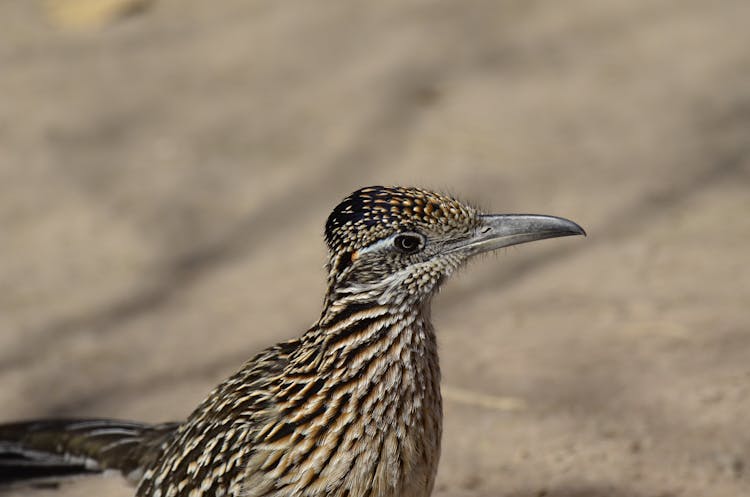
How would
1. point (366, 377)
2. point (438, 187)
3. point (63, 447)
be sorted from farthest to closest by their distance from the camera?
1. point (438, 187)
2. point (63, 447)
3. point (366, 377)

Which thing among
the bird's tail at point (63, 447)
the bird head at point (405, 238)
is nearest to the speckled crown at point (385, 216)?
the bird head at point (405, 238)

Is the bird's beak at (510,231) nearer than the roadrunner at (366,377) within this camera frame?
No

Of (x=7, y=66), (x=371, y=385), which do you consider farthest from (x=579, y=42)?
(x=371, y=385)

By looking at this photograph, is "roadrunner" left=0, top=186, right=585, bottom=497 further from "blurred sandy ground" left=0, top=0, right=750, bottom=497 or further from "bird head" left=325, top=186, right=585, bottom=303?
"blurred sandy ground" left=0, top=0, right=750, bottom=497

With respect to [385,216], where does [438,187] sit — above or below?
above

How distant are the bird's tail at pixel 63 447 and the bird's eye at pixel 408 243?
1.51 metres

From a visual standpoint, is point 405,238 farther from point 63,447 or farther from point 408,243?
point 63,447

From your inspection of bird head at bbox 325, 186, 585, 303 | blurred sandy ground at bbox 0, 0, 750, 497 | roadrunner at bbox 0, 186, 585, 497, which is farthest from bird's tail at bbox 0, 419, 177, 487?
bird head at bbox 325, 186, 585, 303

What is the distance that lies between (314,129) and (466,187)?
1.51 meters

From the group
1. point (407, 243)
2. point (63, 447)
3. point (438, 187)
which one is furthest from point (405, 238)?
point (438, 187)

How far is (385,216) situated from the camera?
3.97 metres

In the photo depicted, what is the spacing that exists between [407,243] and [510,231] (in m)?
0.40

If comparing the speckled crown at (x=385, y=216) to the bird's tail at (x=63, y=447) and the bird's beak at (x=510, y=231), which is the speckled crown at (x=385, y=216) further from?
the bird's tail at (x=63, y=447)

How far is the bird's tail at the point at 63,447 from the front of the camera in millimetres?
4922
